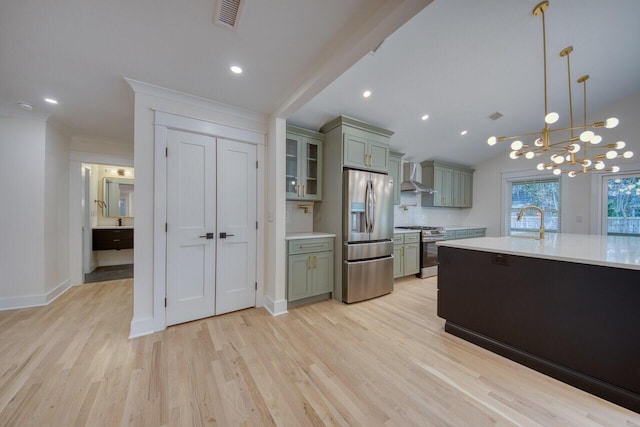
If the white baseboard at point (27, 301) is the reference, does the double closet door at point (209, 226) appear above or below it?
above

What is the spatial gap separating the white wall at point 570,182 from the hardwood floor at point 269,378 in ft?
14.4

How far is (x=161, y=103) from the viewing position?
2.29 m

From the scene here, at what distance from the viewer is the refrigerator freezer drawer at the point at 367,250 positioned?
3.06m

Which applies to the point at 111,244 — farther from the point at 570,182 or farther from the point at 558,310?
the point at 570,182

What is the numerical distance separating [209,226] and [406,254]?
3.26 metres

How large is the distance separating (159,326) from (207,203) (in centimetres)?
133

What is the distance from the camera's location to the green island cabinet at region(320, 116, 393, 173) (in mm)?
3094

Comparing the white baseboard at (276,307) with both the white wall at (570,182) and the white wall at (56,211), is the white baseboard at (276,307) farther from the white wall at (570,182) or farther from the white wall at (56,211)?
the white wall at (570,182)

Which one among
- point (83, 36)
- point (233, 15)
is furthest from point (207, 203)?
point (233, 15)

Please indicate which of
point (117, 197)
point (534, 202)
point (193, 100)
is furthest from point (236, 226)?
point (534, 202)

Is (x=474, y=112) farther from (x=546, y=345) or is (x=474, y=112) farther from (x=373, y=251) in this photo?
(x=546, y=345)

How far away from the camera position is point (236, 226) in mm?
2748

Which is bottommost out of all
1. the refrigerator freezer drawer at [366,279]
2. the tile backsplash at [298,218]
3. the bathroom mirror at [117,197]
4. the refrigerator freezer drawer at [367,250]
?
the refrigerator freezer drawer at [366,279]

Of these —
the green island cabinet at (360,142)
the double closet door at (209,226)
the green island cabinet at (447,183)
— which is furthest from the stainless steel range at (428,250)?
the double closet door at (209,226)
